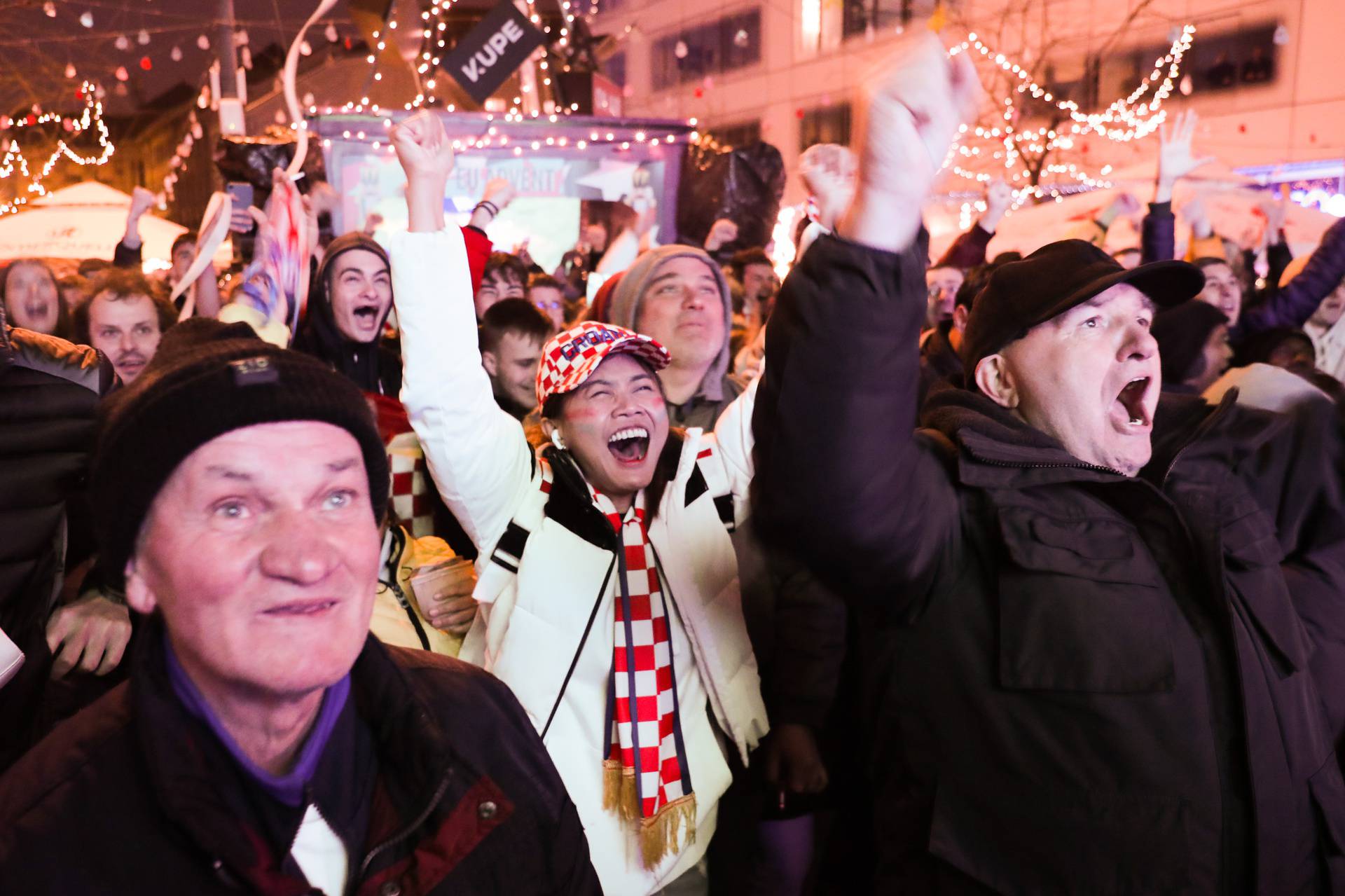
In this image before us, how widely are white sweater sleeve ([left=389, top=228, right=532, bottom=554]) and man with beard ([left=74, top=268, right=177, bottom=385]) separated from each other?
7.32 feet

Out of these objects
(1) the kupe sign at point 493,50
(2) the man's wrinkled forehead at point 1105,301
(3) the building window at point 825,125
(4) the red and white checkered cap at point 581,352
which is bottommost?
(4) the red and white checkered cap at point 581,352

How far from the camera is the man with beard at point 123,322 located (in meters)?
4.02

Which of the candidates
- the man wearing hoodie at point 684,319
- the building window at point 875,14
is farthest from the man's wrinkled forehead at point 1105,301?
the building window at point 875,14

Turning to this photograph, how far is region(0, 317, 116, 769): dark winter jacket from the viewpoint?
2016 millimetres

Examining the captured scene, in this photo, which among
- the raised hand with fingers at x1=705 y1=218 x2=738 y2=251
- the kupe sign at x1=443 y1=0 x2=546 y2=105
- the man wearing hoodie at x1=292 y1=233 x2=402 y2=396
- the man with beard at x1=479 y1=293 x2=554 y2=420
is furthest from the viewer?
the raised hand with fingers at x1=705 y1=218 x2=738 y2=251

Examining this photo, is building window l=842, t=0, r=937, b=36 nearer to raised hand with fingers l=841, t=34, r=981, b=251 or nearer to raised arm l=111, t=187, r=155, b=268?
raised arm l=111, t=187, r=155, b=268

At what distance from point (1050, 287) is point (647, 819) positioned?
149cm

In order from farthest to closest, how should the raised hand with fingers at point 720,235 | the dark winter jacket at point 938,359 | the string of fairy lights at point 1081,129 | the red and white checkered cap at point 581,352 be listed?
the string of fairy lights at point 1081,129 → the raised hand with fingers at point 720,235 → the dark winter jacket at point 938,359 → the red and white checkered cap at point 581,352

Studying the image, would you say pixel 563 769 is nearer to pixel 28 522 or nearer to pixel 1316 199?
pixel 28 522

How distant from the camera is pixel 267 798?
145 centimetres

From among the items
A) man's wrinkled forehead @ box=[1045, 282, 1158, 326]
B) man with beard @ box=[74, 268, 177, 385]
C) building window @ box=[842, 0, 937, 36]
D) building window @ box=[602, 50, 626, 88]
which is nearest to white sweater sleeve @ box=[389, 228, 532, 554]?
man's wrinkled forehead @ box=[1045, 282, 1158, 326]

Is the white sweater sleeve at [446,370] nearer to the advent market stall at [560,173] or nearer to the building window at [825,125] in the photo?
the advent market stall at [560,173]

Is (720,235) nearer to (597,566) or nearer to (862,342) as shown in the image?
(597,566)

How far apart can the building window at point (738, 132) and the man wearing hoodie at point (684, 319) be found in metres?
24.9
